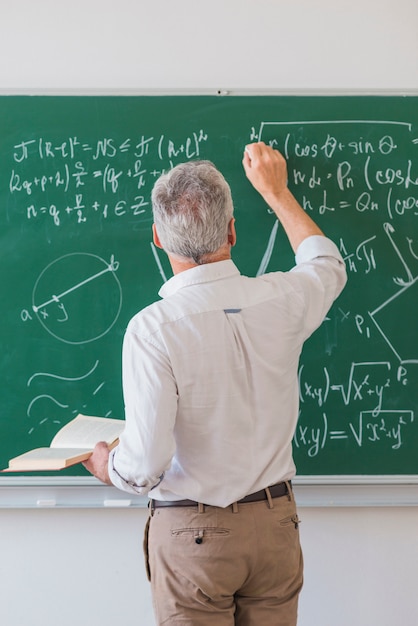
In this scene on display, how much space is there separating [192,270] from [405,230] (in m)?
1.02

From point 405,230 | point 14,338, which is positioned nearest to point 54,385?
point 14,338

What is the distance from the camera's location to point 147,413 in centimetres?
153

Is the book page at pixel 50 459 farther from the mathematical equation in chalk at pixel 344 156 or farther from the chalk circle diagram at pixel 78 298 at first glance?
the mathematical equation in chalk at pixel 344 156

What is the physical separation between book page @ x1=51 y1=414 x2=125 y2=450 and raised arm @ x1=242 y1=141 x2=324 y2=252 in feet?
2.81

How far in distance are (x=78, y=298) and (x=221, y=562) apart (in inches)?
43.8

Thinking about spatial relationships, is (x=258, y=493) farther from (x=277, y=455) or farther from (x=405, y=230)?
(x=405, y=230)

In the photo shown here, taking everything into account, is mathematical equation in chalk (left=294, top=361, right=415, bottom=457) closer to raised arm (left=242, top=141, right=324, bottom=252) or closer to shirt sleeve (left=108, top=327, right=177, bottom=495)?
raised arm (left=242, top=141, right=324, bottom=252)

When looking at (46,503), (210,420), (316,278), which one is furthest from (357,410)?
(46,503)

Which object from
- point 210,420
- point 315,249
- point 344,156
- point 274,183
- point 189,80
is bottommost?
point 210,420

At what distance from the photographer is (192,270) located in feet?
5.40

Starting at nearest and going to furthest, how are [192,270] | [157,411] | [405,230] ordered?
[157,411], [192,270], [405,230]

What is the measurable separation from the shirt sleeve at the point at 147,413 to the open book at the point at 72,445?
0.23 m

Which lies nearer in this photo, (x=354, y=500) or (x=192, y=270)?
(x=192, y=270)

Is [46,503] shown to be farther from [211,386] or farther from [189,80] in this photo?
[189,80]
